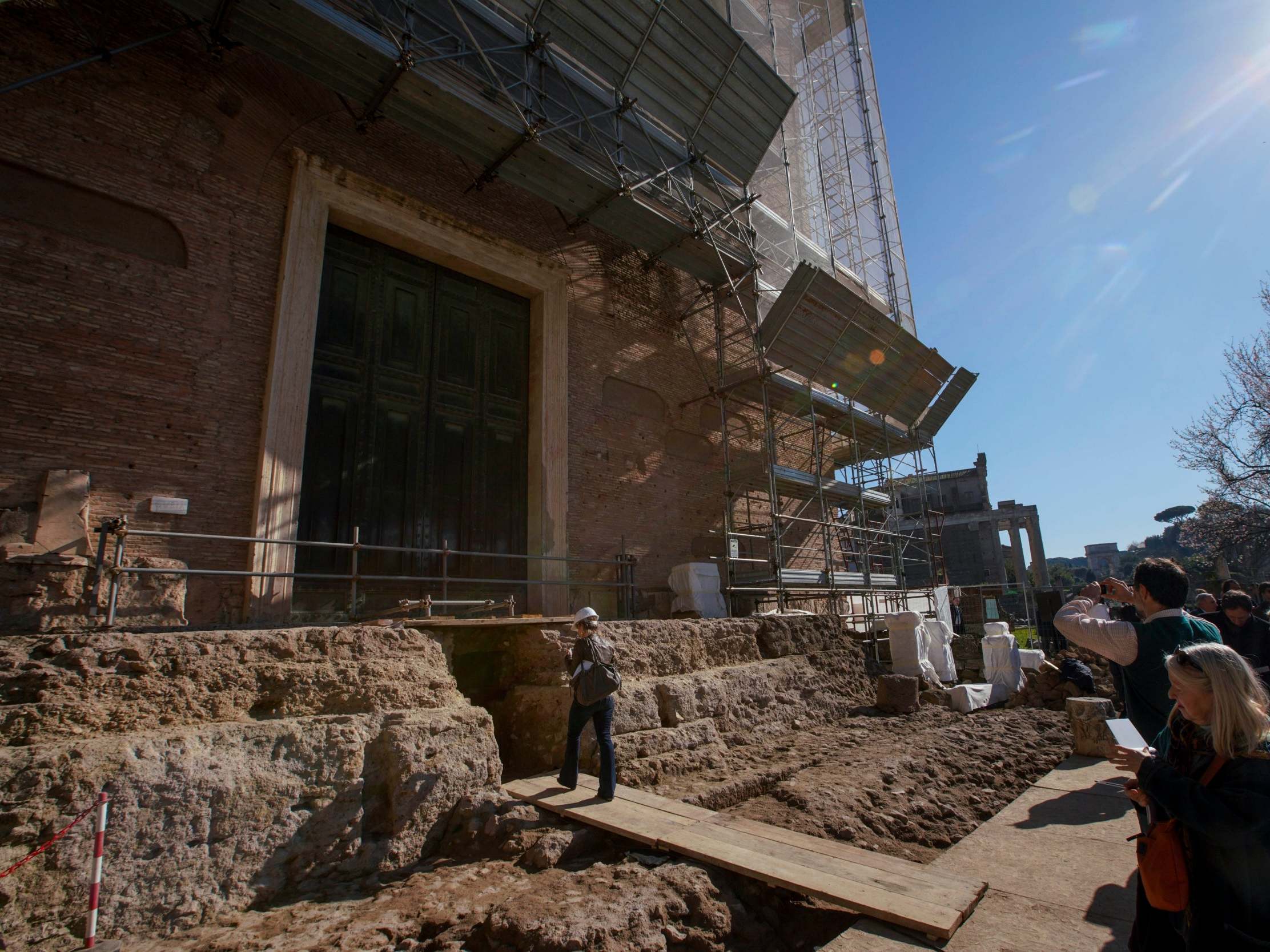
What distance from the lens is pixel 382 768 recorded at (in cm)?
421

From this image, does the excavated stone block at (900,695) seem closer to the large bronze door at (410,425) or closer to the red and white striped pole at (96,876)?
the large bronze door at (410,425)

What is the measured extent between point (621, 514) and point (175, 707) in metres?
6.67

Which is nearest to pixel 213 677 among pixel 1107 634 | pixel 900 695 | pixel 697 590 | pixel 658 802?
pixel 658 802

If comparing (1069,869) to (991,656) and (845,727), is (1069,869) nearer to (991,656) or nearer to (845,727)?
(845,727)

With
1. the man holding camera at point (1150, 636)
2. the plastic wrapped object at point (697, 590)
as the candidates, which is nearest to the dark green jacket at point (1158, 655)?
the man holding camera at point (1150, 636)

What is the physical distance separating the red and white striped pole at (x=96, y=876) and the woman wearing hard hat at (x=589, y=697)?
271 cm

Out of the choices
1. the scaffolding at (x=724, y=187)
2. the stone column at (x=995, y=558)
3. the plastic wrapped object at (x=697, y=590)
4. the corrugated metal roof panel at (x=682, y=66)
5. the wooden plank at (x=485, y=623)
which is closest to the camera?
the wooden plank at (x=485, y=623)

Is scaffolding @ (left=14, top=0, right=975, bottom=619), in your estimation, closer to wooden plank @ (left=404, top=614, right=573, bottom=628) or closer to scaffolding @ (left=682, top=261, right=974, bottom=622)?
scaffolding @ (left=682, top=261, right=974, bottom=622)

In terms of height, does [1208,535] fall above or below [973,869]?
above

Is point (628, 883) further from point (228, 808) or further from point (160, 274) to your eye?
point (160, 274)

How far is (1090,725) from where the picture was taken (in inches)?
238

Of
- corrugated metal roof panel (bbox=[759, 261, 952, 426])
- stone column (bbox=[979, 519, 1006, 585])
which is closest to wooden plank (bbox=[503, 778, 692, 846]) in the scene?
corrugated metal roof panel (bbox=[759, 261, 952, 426])

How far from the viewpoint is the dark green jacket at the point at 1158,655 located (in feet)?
9.70

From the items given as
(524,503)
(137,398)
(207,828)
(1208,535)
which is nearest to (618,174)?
(524,503)
